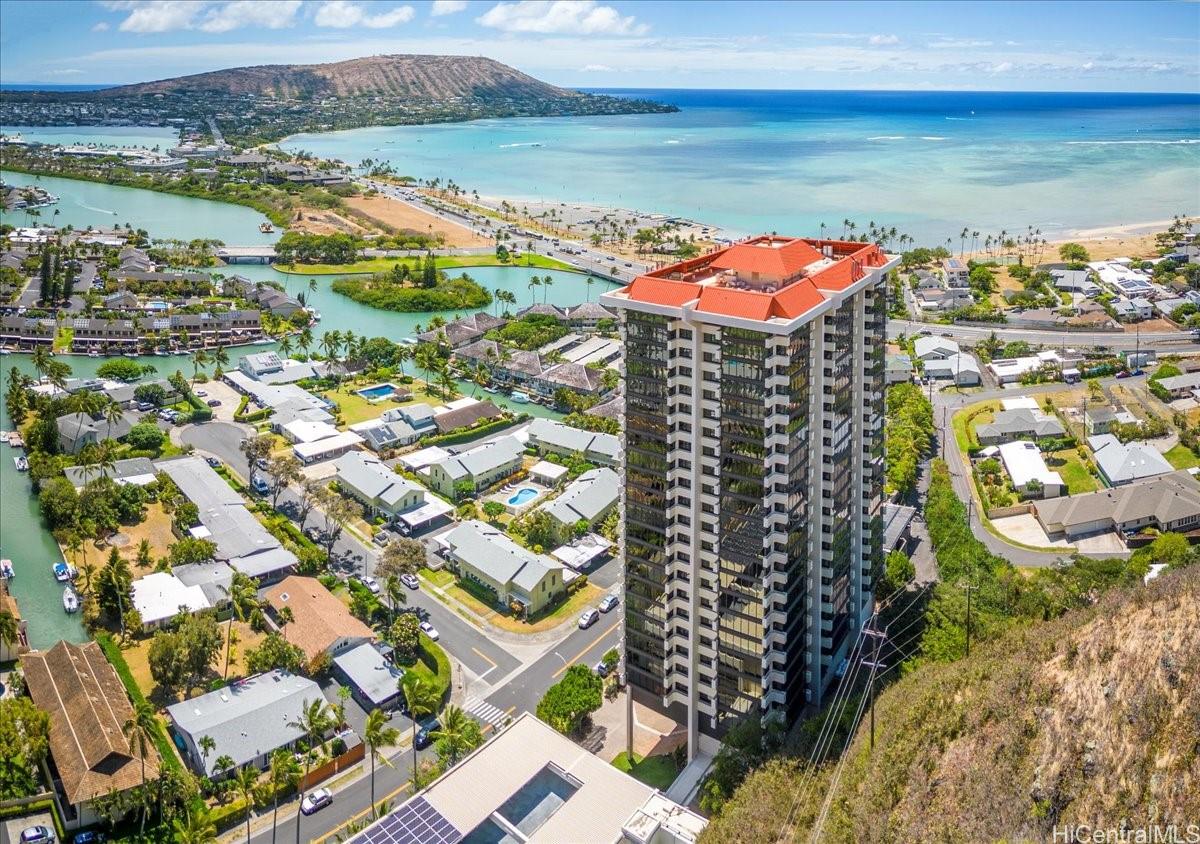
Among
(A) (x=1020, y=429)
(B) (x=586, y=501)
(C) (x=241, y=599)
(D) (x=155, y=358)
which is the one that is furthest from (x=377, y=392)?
(A) (x=1020, y=429)

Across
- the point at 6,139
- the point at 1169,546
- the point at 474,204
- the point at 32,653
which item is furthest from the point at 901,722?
the point at 6,139

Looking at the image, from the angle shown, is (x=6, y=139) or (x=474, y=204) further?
(x=6, y=139)

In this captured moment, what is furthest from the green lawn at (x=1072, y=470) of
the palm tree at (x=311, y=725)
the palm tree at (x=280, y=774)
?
the palm tree at (x=280, y=774)

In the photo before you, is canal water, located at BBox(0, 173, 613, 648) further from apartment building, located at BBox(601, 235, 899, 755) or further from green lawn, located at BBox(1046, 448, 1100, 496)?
green lawn, located at BBox(1046, 448, 1100, 496)

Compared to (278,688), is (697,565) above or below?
above

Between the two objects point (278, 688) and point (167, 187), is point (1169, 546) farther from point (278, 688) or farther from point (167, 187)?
point (167, 187)

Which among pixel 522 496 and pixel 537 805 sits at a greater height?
pixel 537 805

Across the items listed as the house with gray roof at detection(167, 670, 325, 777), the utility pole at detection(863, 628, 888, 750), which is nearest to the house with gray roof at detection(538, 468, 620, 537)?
the house with gray roof at detection(167, 670, 325, 777)

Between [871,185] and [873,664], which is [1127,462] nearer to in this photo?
[873,664]

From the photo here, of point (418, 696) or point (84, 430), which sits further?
point (84, 430)
